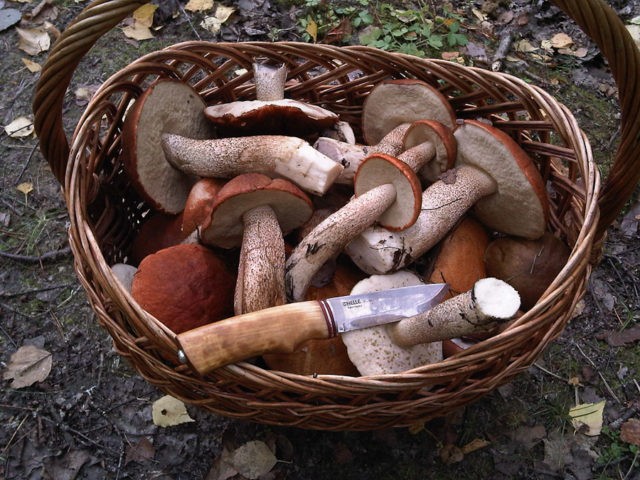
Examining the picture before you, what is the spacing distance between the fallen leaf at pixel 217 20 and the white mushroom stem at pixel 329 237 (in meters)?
2.20

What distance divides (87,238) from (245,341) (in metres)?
0.53

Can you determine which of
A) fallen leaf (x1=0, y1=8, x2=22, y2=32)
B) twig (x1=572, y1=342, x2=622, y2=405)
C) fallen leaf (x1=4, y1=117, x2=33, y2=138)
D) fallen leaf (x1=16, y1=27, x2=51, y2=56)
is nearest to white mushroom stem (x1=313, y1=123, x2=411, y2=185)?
twig (x1=572, y1=342, x2=622, y2=405)

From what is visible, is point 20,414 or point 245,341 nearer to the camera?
point 245,341

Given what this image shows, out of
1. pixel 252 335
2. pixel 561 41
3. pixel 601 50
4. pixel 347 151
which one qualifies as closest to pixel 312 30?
pixel 561 41

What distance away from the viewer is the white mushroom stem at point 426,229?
1748 mm

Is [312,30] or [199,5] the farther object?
[199,5]

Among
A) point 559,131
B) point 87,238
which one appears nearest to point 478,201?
point 559,131

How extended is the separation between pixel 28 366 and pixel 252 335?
4.45 ft

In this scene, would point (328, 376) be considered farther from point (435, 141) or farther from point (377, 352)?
point (435, 141)

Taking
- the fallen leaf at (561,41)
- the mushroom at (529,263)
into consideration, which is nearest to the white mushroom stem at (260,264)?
the mushroom at (529,263)

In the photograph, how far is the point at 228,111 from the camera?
1.91 meters

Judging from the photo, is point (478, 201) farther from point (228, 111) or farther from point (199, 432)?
point (199, 432)

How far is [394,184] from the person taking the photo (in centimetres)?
176

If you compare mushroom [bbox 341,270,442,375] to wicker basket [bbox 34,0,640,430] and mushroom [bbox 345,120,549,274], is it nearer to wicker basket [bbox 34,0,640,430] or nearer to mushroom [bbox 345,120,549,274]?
wicker basket [bbox 34,0,640,430]
